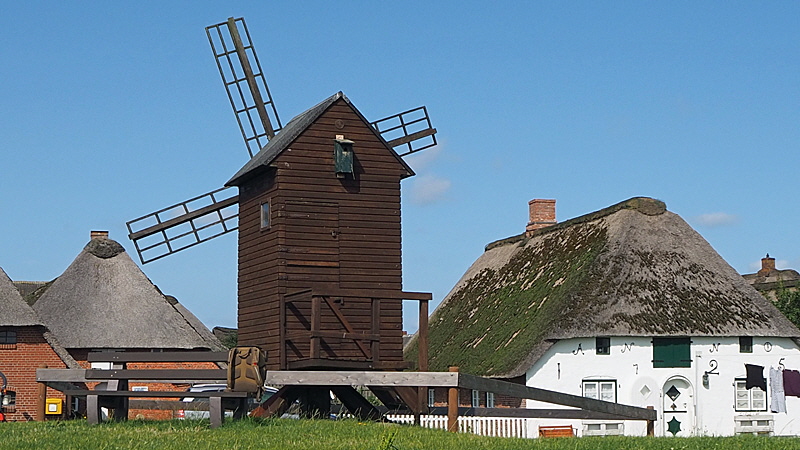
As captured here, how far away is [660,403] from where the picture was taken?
105 feet

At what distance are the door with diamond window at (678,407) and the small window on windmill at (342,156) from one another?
13369 mm

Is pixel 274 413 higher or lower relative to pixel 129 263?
lower

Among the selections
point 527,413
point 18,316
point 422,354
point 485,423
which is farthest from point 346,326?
point 18,316

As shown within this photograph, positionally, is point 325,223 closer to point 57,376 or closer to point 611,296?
point 57,376

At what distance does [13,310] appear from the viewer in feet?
113

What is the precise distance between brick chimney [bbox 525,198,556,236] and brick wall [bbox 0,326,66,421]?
17769mm

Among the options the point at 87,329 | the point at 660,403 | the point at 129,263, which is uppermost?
the point at 129,263

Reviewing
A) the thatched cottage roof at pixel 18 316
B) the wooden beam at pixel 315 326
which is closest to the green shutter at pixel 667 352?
the wooden beam at pixel 315 326

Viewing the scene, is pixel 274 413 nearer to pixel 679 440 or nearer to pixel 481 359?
pixel 679 440

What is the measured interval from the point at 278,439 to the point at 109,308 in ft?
90.3

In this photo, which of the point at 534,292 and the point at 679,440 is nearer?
the point at 679,440

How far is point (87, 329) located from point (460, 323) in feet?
42.5

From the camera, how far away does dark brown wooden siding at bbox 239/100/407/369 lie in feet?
75.4

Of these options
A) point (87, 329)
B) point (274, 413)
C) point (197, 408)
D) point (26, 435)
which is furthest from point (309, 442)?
point (87, 329)
